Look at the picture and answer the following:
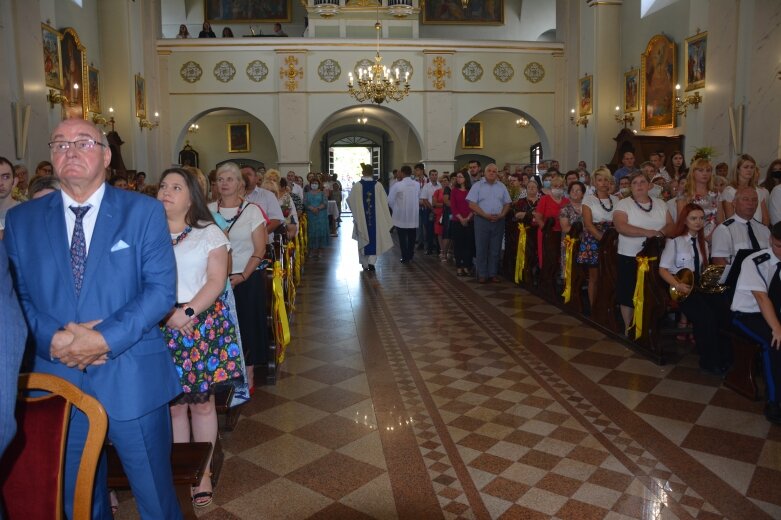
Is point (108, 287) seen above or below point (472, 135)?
below

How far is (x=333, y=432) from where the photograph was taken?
4.32 m

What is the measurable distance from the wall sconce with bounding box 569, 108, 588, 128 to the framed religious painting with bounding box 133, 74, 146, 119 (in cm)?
1134

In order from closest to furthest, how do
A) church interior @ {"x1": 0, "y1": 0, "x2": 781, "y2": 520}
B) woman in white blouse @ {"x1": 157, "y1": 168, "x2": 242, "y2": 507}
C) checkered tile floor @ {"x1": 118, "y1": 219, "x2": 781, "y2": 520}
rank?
woman in white blouse @ {"x1": 157, "y1": 168, "x2": 242, "y2": 507} < checkered tile floor @ {"x1": 118, "y1": 219, "x2": 781, "y2": 520} < church interior @ {"x1": 0, "y1": 0, "x2": 781, "y2": 520}

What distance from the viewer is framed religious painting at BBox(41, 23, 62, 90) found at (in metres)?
11.8

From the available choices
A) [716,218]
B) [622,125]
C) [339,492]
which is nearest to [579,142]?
[622,125]

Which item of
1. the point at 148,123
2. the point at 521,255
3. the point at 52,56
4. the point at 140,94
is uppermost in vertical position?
the point at 52,56

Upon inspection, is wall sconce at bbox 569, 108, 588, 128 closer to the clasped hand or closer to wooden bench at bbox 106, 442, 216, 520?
wooden bench at bbox 106, 442, 216, 520

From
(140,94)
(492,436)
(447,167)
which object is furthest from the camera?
(447,167)

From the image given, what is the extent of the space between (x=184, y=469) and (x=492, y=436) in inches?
79.7

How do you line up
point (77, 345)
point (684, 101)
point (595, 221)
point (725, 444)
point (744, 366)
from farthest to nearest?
point (684, 101) < point (595, 221) < point (744, 366) < point (725, 444) < point (77, 345)

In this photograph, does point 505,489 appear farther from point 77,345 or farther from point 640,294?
point 640,294

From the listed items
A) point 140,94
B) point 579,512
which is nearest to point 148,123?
point 140,94

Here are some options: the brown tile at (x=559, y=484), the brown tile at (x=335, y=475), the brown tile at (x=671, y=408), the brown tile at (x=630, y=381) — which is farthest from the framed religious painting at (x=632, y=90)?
the brown tile at (x=335, y=475)

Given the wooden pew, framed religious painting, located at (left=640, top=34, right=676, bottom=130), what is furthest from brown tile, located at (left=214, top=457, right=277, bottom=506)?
framed religious painting, located at (left=640, top=34, right=676, bottom=130)
